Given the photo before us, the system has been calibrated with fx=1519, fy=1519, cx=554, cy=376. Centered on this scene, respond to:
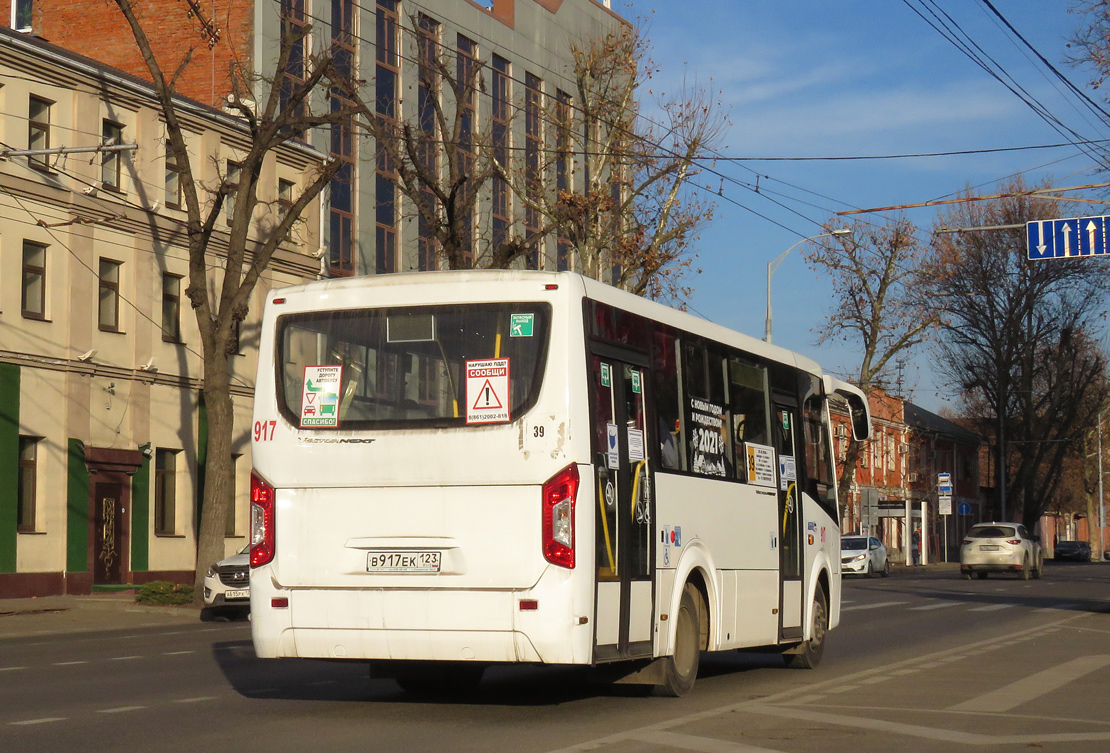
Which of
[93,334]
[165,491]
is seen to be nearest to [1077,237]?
[93,334]

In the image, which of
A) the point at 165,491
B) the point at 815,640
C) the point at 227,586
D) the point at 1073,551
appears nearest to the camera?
the point at 815,640

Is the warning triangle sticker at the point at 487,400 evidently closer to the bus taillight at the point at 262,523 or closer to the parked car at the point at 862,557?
the bus taillight at the point at 262,523

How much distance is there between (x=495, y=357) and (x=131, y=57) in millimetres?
36182

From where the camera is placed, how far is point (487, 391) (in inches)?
400

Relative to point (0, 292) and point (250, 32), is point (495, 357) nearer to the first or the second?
point (0, 292)

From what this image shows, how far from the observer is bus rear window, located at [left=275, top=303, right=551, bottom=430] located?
10156 millimetres

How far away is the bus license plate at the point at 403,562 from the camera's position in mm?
10055

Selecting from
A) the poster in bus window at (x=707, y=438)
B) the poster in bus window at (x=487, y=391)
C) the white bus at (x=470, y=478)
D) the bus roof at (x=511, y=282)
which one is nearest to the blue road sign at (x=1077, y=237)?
the poster in bus window at (x=707, y=438)

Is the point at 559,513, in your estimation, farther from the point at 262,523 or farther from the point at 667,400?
the point at 262,523

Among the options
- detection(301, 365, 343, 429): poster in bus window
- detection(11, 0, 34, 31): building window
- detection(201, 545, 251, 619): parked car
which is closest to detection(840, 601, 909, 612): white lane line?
detection(201, 545, 251, 619): parked car

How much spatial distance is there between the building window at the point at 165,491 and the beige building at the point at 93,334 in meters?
0.04

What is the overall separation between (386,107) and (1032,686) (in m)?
37.6

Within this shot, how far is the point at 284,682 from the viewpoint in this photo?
519 inches

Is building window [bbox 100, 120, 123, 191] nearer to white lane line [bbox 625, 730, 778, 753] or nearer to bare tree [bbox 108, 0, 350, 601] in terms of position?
bare tree [bbox 108, 0, 350, 601]
